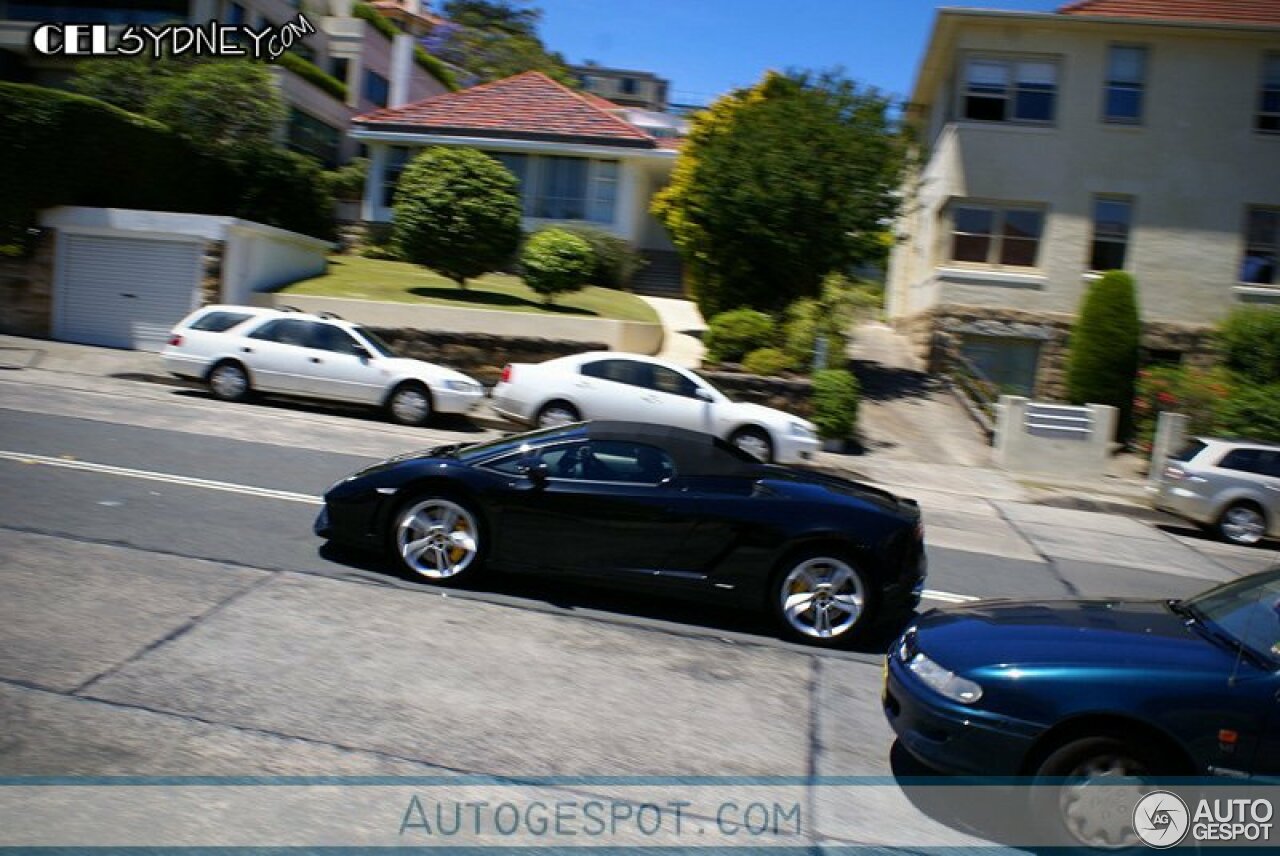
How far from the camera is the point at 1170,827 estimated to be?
414 centimetres

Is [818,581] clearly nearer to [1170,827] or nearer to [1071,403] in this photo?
[1170,827]

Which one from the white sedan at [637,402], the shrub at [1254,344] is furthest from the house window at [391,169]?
the shrub at [1254,344]

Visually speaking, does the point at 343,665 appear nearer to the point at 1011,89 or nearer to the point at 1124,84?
the point at 1011,89

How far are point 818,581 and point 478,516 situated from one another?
230cm

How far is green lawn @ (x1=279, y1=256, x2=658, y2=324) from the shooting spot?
74.5 ft

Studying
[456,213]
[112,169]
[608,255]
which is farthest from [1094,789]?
[608,255]

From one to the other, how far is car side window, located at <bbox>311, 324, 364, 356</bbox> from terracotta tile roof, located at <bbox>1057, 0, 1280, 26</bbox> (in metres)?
17.9

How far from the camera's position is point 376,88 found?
42.7 meters

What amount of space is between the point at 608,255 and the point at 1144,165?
13273 mm

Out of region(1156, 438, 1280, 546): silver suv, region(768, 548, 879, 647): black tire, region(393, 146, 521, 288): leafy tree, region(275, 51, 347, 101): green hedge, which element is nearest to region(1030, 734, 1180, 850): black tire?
region(768, 548, 879, 647): black tire

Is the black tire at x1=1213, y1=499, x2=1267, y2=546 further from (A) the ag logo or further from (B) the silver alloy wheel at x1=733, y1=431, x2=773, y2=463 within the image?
(A) the ag logo

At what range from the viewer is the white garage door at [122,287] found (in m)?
21.0

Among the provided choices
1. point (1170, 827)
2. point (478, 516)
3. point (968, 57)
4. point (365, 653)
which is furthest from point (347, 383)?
point (968, 57)

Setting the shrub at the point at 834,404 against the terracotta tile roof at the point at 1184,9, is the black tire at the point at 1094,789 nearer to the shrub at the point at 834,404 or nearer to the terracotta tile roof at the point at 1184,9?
the shrub at the point at 834,404
